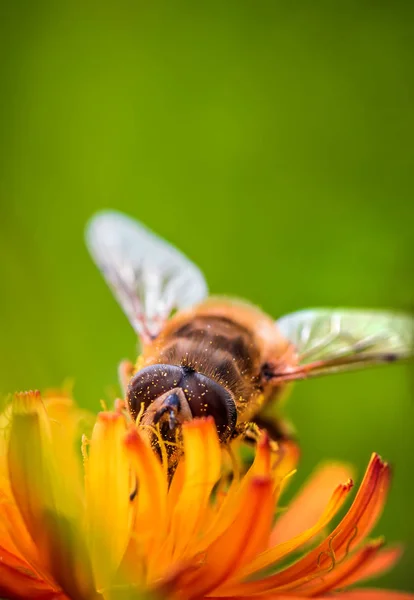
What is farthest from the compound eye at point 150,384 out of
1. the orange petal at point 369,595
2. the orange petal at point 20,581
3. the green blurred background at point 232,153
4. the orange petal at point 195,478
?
the green blurred background at point 232,153

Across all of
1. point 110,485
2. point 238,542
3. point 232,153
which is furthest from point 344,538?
point 232,153

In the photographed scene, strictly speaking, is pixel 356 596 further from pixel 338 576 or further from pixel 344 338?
pixel 344 338

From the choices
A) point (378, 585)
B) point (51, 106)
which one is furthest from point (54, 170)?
point (378, 585)

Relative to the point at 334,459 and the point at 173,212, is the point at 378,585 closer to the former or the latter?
the point at 334,459

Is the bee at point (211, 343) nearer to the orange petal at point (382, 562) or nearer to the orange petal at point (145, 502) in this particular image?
the orange petal at point (145, 502)

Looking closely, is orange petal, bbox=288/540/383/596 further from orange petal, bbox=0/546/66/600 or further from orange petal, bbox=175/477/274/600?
orange petal, bbox=0/546/66/600
